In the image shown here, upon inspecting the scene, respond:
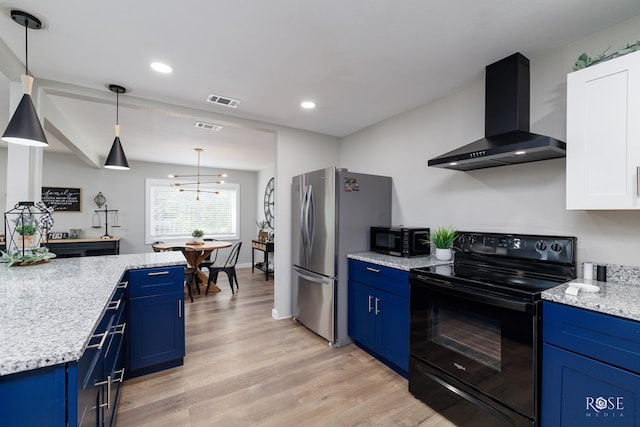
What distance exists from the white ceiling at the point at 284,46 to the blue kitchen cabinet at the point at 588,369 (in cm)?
167

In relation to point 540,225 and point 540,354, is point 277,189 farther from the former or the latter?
point 540,354

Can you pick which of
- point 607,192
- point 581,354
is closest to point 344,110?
point 607,192

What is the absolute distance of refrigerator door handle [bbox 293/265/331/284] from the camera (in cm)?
307

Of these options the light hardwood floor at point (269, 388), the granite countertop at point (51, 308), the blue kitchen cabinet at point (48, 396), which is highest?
the granite countertop at point (51, 308)

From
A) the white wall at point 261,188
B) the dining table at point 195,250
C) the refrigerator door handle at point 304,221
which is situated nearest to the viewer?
the refrigerator door handle at point 304,221

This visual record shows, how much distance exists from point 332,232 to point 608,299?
203cm

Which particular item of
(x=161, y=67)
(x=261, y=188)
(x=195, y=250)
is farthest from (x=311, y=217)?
(x=261, y=188)

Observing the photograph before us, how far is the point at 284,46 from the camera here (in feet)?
6.55

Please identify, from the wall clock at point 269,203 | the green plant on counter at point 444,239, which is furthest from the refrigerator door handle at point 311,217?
the wall clock at point 269,203

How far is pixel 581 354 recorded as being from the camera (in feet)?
4.59

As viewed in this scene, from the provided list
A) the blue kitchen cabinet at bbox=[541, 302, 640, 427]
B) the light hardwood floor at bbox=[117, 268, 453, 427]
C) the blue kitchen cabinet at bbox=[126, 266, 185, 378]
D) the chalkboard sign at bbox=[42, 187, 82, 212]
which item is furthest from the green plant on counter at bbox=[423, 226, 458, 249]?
the chalkboard sign at bbox=[42, 187, 82, 212]

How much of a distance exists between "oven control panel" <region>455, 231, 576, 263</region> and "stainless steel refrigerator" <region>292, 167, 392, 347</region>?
96 centimetres

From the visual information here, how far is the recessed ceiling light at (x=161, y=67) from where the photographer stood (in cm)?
222

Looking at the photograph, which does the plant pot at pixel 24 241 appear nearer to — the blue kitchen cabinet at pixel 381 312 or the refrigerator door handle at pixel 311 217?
the refrigerator door handle at pixel 311 217
